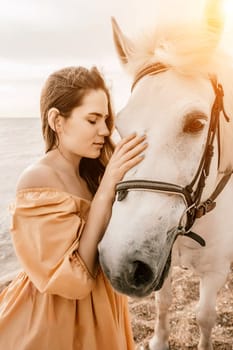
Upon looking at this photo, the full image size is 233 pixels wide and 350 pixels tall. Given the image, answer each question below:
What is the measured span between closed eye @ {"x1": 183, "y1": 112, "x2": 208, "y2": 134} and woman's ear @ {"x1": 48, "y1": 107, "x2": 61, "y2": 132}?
62 centimetres

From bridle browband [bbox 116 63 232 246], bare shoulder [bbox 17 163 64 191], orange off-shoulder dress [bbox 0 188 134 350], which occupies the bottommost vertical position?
orange off-shoulder dress [bbox 0 188 134 350]

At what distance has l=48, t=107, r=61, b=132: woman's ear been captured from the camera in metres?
1.76

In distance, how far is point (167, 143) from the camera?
1485mm

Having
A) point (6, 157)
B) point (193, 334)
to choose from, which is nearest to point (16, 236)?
point (193, 334)

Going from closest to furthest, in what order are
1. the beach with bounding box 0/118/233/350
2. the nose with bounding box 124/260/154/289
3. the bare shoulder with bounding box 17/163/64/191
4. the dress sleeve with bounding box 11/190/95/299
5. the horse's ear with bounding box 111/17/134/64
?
the nose with bounding box 124/260/154/289 → the dress sleeve with bounding box 11/190/95/299 → the bare shoulder with bounding box 17/163/64/191 → the horse's ear with bounding box 111/17/134/64 → the beach with bounding box 0/118/233/350

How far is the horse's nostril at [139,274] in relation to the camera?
143cm

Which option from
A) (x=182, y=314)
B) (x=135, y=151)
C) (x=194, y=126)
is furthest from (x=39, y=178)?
(x=182, y=314)

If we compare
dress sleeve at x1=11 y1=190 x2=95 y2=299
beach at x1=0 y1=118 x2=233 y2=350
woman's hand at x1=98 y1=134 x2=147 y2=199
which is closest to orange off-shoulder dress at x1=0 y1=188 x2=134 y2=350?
dress sleeve at x1=11 y1=190 x2=95 y2=299

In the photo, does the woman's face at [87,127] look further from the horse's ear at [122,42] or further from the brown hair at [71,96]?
the horse's ear at [122,42]

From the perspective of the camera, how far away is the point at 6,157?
18062mm

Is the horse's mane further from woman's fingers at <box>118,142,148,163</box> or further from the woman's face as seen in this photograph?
woman's fingers at <box>118,142,148,163</box>

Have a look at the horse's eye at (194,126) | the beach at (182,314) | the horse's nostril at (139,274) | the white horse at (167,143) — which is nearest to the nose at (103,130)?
the white horse at (167,143)

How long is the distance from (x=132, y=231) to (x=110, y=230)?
0.32 feet

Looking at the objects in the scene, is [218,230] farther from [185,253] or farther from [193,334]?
[193,334]
